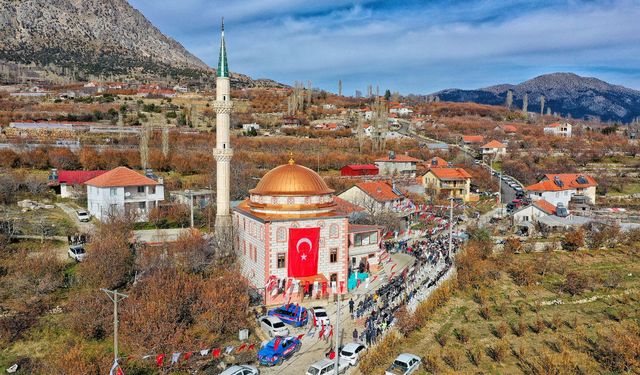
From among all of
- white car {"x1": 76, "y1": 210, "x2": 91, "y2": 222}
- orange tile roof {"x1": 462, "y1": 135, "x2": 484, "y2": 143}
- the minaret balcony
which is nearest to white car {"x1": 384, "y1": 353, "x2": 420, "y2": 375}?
the minaret balcony

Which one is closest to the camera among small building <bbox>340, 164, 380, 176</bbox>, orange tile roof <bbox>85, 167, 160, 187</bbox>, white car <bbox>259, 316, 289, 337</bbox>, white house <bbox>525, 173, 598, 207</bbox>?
white car <bbox>259, 316, 289, 337</bbox>

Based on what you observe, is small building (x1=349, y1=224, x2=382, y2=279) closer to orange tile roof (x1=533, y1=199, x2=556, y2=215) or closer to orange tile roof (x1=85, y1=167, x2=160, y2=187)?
orange tile roof (x1=85, y1=167, x2=160, y2=187)

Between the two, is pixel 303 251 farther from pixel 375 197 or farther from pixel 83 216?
pixel 83 216

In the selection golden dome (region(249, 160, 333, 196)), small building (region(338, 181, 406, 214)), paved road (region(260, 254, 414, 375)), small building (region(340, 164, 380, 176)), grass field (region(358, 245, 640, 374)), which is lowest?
grass field (region(358, 245, 640, 374))

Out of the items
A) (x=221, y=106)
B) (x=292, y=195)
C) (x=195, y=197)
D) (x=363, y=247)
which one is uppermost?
(x=221, y=106)

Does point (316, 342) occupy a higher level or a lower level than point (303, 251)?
lower

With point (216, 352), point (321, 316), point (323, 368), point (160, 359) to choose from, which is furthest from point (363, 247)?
point (160, 359)

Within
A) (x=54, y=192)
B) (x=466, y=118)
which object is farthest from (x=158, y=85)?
(x=54, y=192)
